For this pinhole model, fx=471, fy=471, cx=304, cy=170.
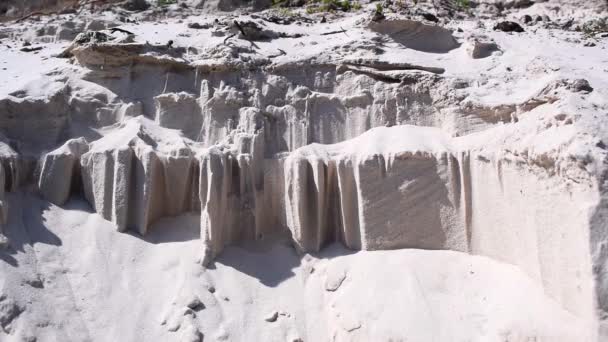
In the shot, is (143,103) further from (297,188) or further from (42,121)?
(297,188)

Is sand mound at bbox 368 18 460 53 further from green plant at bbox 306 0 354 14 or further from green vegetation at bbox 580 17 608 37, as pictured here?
green plant at bbox 306 0 354 14

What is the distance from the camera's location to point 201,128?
28.6 ft

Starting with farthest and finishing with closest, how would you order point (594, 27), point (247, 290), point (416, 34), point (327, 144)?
1. point (594, 27)
2. point (416, 34)
3. point (327, 144)
4. point (247, 290)

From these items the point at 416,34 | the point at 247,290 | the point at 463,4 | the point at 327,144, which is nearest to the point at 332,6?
the point at 463,4

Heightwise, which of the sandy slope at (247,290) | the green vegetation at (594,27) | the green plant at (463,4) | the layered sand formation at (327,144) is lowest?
the sandy slope at (247,290)

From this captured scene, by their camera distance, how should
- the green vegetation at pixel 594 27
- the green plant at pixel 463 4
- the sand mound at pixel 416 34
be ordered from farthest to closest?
the green plant at pixel 463 4 < the green vegetation at pixel 594 27 < the sand mound at pixel 416 34

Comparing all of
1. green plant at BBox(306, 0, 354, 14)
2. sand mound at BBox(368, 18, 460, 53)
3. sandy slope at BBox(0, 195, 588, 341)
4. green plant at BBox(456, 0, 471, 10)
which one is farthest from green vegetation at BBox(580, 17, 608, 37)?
sandy slope at BBox(0, 195, 588, 341)

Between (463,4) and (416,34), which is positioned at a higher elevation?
(416,34)

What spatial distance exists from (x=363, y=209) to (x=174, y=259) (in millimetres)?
3009

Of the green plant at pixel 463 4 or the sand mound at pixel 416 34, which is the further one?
the green plant at pixel 463 4

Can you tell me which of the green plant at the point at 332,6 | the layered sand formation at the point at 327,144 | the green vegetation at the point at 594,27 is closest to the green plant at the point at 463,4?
Answer: the green plant at the point at 332,6

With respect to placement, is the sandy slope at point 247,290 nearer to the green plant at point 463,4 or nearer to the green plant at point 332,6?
the green plant at point 332,6

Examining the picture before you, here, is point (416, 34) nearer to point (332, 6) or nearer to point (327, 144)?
point (327, 144)

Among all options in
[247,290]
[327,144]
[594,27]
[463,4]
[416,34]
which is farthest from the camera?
[463,4]
